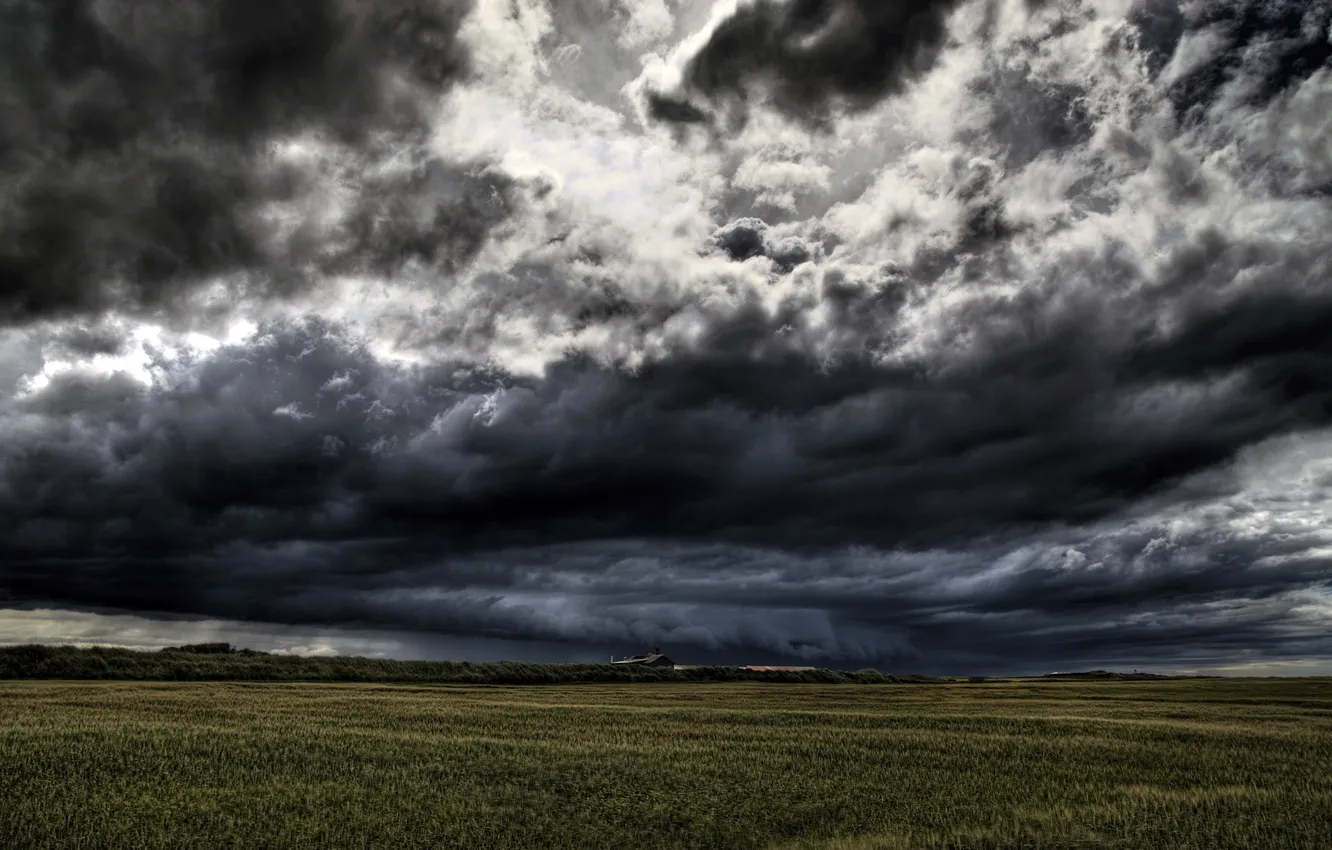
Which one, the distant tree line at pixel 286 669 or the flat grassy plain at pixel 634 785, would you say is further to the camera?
the distant tree line at pixel 286 669

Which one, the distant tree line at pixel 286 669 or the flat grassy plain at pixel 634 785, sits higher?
the flat grassy plain at pixel 634 785

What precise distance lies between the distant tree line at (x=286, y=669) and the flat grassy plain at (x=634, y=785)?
6068 centimetres

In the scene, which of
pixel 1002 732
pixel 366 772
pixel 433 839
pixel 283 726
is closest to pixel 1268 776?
pixel 1002 732

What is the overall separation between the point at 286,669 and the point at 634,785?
90333 mm

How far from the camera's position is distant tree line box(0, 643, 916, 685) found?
89263 millimetres

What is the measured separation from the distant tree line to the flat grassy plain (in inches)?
2389

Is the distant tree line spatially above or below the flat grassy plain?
below

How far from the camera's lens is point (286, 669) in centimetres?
9881

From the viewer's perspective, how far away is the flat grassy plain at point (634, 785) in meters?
17.9

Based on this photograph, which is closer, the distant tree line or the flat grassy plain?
the flat grassy plain

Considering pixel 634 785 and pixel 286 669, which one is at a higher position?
pixel 634 785

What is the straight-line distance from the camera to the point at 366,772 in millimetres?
23672

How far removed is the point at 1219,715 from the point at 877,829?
151ft

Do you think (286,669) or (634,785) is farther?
A: (286,669)
